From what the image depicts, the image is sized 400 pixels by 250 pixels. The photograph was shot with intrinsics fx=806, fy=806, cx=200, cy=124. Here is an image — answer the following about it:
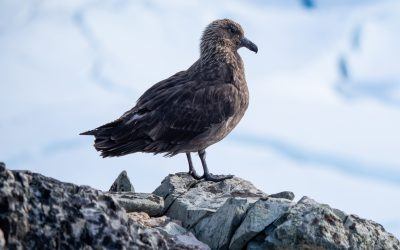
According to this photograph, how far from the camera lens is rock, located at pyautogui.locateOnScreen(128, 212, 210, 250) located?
7836 millimetres

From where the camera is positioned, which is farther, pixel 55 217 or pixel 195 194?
pixel 195 194

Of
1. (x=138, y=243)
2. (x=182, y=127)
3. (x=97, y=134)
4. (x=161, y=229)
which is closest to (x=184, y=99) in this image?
(x=182, y=127)

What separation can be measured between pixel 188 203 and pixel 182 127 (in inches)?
139

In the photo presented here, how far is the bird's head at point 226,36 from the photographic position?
554 inches

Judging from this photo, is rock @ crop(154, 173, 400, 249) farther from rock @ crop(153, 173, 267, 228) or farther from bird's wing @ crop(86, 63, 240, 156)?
→ bird's wing @ crop(86, 63, 240, 156)

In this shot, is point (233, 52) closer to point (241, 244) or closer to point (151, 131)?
point (151, 131)

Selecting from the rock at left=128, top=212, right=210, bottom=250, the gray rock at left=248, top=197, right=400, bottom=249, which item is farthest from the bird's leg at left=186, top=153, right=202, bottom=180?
the gray rock at left=248, top=197, right=400, bottom=249

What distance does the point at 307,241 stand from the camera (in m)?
7.39

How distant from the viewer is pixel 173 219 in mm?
8914

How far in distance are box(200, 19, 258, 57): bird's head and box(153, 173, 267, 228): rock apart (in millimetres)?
3488

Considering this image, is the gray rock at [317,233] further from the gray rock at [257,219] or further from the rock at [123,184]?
the rock at [123,184]

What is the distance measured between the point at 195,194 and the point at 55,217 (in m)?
4.64

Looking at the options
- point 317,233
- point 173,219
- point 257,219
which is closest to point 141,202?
point 173,219

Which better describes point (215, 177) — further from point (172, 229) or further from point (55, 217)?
point (55, 217)
